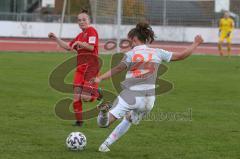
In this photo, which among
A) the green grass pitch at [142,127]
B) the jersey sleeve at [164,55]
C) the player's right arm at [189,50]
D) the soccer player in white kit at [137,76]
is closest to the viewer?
the player's right arm at [189,50]

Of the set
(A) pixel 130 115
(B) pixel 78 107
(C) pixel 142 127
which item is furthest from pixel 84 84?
(A) pixel 130 115

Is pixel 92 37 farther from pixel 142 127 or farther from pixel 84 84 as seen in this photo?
pixel 142 127

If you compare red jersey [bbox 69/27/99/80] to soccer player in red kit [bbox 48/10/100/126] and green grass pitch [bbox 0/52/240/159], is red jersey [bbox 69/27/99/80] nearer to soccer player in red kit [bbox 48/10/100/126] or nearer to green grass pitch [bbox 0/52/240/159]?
soccer player in red kit [bbox 48/10/100/126]

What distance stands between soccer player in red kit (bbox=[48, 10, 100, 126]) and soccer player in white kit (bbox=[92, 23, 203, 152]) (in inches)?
90.7

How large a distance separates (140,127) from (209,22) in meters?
26.9

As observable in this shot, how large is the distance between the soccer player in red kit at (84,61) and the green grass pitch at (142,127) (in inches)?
19.8

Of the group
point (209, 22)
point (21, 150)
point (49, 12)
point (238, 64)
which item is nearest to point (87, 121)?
point (21, 150)

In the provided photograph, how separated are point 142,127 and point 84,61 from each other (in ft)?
5.14

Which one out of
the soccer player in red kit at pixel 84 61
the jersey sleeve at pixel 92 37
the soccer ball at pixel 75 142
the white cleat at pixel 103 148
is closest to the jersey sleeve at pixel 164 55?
the white cleat at pixel 103 148

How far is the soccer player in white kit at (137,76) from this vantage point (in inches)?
337

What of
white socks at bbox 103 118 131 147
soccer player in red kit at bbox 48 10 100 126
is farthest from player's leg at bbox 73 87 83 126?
white socks at bbox 103 118 131 147

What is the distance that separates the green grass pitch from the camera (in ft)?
29.5

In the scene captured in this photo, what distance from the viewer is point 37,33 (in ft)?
139

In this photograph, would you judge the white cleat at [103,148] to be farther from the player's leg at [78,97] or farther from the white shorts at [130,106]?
the player's leg at [78,97]
